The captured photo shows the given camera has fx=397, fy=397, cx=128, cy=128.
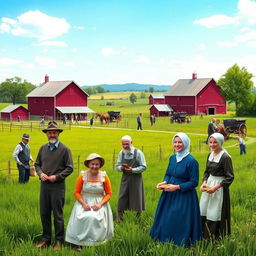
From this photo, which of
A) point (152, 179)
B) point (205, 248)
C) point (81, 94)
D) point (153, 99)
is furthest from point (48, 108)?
point (205, 248)

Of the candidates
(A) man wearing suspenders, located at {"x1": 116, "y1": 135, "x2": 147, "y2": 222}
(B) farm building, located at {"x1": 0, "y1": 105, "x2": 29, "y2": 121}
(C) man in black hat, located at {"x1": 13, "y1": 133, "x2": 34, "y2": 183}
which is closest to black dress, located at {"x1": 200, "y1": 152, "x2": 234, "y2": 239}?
(A) man wearing suspenders, located at {"x1": 116, "y1": 135, "x2": 147, "y2": 222}

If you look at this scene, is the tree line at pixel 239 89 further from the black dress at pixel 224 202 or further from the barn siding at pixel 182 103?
the black dress at pixel 224 202

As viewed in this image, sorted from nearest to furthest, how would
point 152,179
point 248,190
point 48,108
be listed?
point 248,190, point 152,179, point 48,108

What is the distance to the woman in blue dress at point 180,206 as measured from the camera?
5770 mm

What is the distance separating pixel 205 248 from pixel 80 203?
1969 mm

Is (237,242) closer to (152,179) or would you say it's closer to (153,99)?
(152,179)

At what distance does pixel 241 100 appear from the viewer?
212 feet

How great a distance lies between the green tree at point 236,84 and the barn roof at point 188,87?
9.46 feet

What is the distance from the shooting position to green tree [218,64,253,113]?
6519 centimetres

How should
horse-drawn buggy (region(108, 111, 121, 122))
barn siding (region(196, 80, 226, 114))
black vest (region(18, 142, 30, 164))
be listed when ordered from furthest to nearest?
barn siding (region(196, 80, 226, 114)) → horse-drawn buggy (region(108, 111, 121, 122)) → black vest (region(18, 142, 30, 164))

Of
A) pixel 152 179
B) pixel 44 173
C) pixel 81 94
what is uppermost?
pixel 81 94

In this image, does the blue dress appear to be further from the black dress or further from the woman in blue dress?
the black dress

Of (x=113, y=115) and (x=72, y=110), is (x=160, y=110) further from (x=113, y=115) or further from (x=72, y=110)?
(x=72, y=110)

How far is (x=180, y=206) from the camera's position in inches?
229
